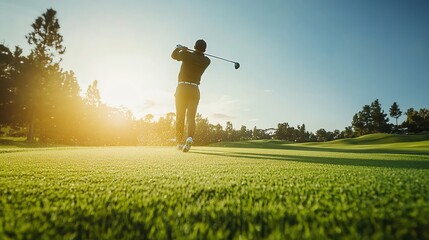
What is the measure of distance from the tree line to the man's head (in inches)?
117

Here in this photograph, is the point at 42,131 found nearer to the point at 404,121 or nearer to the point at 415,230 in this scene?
the point at 415,230

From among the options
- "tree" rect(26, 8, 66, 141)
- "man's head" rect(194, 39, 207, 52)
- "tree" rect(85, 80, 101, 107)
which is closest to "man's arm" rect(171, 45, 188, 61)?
"man's head" rect(194, 39, 207, 52)

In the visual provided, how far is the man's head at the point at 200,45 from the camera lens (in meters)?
6.96

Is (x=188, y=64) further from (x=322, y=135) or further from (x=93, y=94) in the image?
(x=322, y=135)

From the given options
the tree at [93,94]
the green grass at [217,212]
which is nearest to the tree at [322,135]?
the tree at [93,94]

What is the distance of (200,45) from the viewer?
22.9ft

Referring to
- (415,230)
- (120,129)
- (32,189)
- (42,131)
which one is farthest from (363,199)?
(120,129)

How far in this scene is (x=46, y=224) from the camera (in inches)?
40.1

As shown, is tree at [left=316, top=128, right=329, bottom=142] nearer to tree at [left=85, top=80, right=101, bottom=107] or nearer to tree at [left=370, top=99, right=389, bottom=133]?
tree at [left=370, top=99, right=389, bottom=133]

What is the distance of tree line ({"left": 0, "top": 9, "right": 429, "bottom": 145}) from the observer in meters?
32.8

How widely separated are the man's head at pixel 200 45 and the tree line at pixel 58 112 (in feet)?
9.79

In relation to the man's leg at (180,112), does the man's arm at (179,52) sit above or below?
above

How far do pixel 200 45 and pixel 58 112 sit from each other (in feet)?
138

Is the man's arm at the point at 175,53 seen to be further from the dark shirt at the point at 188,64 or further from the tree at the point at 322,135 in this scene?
the tree at the point at 322,135
